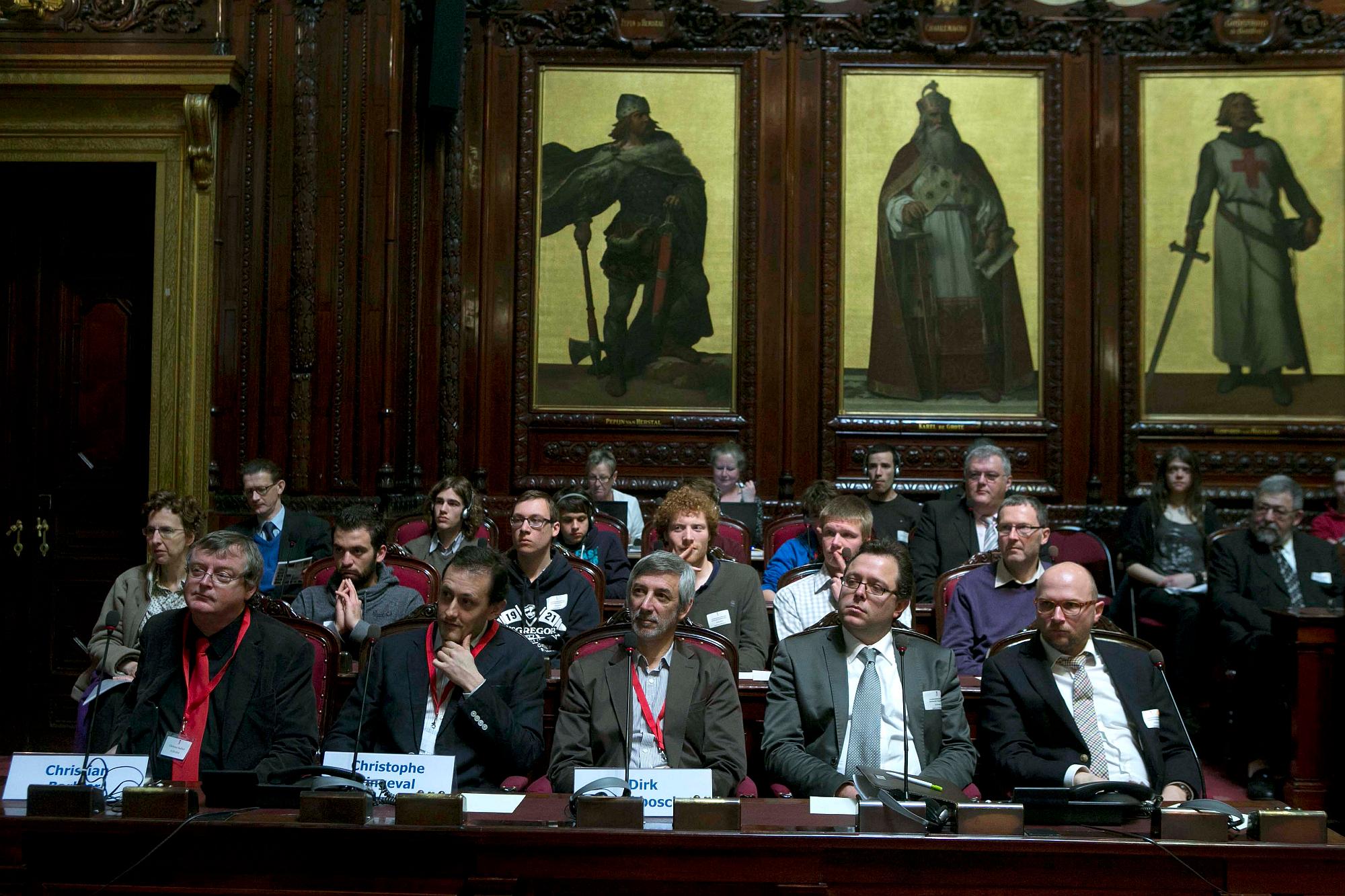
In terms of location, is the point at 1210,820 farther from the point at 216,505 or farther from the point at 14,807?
the point at 216,505

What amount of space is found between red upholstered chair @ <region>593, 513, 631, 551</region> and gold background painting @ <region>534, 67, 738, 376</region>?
1.59 meters

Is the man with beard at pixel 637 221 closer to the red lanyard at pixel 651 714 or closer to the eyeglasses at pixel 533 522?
the eyeglasses at pixel 533 522

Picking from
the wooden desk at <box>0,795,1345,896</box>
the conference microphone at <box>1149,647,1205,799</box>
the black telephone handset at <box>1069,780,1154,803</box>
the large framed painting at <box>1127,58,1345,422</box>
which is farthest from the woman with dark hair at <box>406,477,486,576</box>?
the large framed painting at <box>1127,58,1345,422</box>

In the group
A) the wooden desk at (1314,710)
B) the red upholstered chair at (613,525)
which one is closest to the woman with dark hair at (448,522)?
the red upholstered chair at (613,525)

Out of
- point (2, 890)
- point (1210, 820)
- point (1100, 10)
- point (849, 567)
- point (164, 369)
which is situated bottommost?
point (2, 890)

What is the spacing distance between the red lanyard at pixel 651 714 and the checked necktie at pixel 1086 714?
1171 mm

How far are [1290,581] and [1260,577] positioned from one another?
147mm

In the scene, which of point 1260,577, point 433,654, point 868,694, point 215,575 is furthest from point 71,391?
point 1260,577

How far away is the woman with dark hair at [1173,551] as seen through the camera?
6363 mm

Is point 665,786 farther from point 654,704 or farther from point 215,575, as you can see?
point 215,575

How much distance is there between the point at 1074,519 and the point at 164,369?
5572 mm

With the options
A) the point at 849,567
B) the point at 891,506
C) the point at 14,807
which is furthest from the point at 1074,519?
the point at 14,807

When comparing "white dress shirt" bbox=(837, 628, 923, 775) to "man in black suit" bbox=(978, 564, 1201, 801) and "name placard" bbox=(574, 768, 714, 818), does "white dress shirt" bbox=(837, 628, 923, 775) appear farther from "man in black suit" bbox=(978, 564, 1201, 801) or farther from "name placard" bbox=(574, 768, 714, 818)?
"name placard" bbox=(574, 768, 714, 818)

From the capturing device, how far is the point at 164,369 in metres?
7.27
